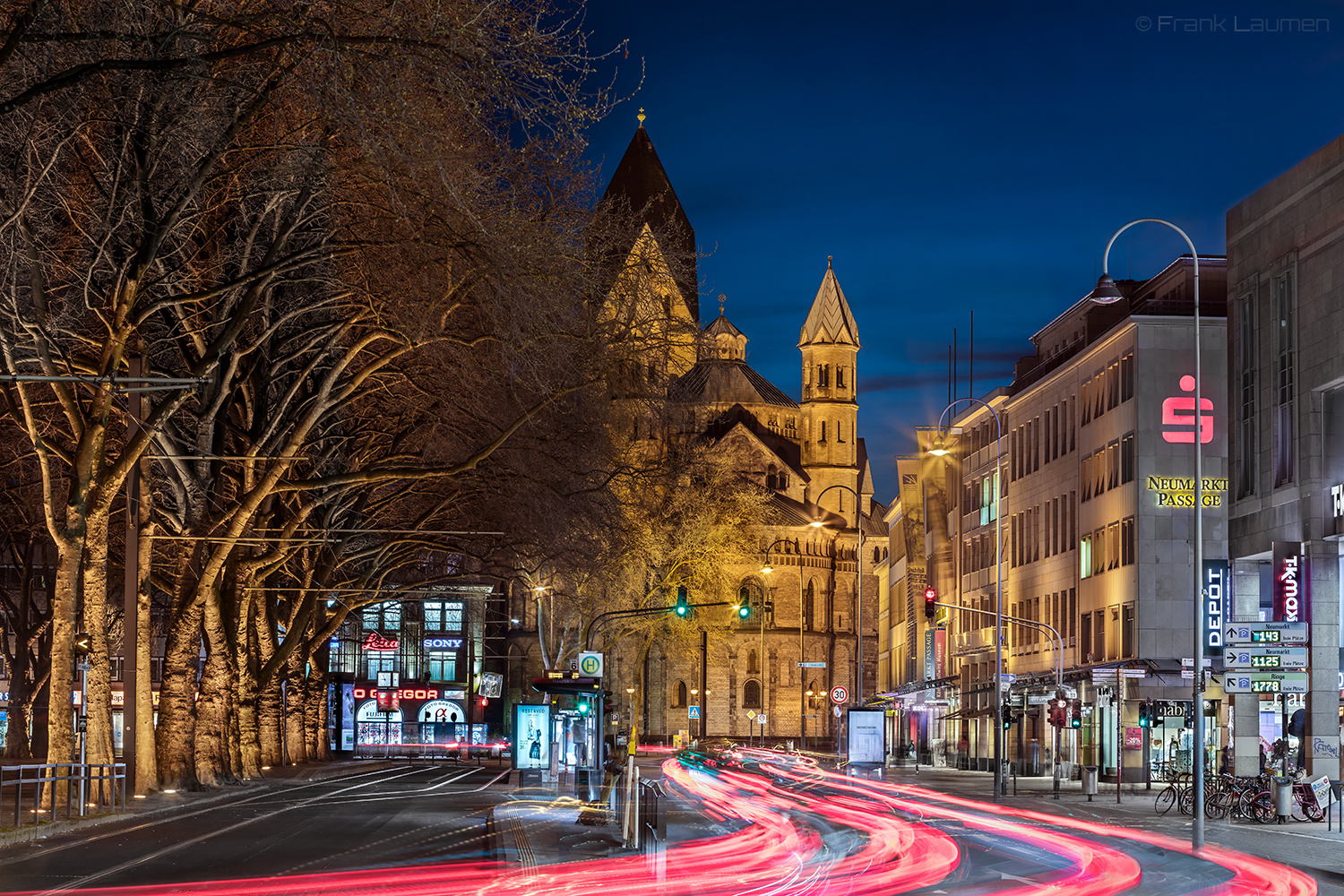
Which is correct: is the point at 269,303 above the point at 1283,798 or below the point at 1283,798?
above

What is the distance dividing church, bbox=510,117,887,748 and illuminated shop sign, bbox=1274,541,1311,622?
88.9 metres

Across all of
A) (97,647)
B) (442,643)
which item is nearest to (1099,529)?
(97,647)

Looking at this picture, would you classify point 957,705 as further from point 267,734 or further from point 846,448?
point 846,448

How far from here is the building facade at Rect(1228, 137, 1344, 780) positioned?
1422 inches

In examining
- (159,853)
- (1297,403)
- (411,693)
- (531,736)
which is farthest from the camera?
(411,693)

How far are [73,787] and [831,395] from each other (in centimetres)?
12352

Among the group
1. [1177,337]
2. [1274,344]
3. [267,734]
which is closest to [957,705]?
[1177,337]

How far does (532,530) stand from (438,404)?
14.6 feet

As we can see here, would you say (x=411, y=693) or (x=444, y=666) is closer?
(x=411, y=693)

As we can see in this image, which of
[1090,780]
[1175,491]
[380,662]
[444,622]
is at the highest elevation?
[1175,491]

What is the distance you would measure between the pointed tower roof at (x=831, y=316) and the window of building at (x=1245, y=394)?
10584 centimetres

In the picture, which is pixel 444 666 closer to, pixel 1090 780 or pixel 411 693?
pixel 411 693

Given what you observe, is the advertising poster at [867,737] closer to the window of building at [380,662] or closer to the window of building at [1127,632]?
the window of building at [1127,632]

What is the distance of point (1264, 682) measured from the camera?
33.7m
